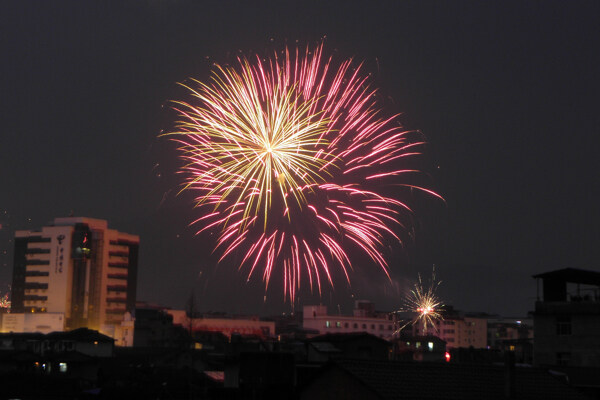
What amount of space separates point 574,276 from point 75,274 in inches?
5091

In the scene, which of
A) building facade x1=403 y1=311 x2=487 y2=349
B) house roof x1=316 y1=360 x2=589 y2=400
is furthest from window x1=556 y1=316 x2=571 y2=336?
building facade x1=403 y1=311 x2=487 y2=349

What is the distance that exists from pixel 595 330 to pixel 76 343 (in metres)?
63.0

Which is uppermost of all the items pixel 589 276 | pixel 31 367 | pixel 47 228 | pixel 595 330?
pixel 47 228

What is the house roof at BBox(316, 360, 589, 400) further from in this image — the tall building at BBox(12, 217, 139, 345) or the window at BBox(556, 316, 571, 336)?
the tall building at BBox(12, 217, 139, 345)

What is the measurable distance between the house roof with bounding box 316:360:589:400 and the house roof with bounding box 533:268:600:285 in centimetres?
2898

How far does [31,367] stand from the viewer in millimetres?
77500

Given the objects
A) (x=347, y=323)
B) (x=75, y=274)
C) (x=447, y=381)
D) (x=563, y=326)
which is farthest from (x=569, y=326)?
(x=75, y=274)

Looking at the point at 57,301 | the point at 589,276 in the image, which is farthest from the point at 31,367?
the point at 57,301

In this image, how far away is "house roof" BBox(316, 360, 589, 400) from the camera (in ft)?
113

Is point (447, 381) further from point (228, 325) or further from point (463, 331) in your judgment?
point (463, 331)

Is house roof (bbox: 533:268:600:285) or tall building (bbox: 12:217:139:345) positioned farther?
tall building (bbox: 12:217:139:345)

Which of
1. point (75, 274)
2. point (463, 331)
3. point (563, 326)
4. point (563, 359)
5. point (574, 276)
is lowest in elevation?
point (563, 359)

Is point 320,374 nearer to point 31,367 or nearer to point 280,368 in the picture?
point 280,368

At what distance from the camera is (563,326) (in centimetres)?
6272
